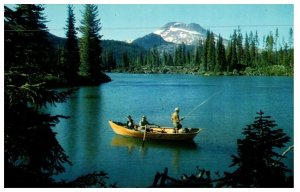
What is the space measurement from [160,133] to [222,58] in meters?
21.6

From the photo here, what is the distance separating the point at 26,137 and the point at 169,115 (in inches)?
483

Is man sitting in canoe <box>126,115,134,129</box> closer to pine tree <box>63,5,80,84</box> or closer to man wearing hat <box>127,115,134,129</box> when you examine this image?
man wearing hat <box>127,115,134,129</box>

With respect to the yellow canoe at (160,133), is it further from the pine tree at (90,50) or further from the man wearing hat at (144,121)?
the pine tree at (90,50)

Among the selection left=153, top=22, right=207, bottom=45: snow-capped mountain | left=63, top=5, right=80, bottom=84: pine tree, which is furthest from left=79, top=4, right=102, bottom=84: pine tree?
left=153, top=22, right=207, bottom=45: snow-capped mountain

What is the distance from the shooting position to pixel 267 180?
7785 mm

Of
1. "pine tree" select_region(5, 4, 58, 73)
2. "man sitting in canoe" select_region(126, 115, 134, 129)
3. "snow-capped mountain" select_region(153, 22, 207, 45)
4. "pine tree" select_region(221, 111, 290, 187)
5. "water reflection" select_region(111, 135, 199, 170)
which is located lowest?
"water reflection" select_region(111, 135, 199, 170)

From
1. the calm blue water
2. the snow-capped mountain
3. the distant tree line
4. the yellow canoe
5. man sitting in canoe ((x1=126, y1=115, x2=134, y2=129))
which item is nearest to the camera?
Answer: the calm blue water

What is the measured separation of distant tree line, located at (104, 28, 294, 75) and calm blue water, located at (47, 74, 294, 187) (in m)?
3.75

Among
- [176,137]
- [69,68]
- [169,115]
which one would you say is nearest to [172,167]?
[176,137]

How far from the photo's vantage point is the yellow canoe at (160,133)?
17188mm

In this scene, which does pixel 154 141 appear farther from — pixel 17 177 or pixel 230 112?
pixel 17 177

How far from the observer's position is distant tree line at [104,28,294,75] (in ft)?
104

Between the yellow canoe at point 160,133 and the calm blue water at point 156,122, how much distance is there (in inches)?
9.8

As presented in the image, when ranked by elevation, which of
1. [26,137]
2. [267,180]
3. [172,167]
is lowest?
[172,167]
